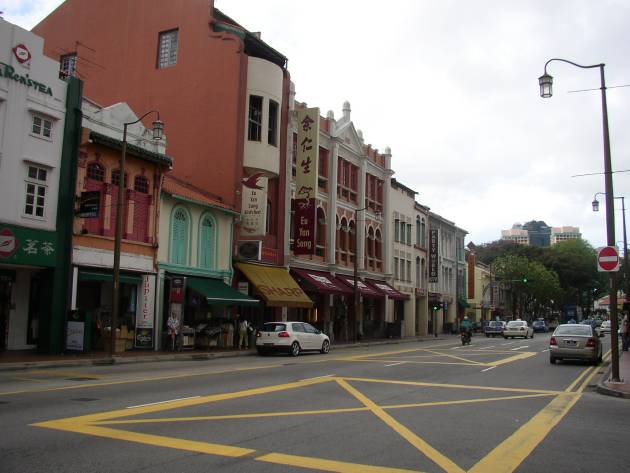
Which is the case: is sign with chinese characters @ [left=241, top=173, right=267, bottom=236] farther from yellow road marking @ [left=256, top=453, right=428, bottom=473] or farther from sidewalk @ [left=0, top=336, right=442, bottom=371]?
yellow road marking @ [left=256, top=453, right=428, bottom=473]

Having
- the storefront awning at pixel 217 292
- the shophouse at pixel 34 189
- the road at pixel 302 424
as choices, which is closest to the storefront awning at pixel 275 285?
the storefront awning at pixel 217 292

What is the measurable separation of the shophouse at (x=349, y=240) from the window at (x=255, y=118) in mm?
2873

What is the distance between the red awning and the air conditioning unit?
10685 millimetres

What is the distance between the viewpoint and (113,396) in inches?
465

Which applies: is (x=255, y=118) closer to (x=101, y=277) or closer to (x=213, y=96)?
(x=213, y=96)

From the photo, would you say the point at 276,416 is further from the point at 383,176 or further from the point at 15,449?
the point at 383,176

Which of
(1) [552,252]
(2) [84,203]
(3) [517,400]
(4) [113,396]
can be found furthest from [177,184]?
(1) [552,252]

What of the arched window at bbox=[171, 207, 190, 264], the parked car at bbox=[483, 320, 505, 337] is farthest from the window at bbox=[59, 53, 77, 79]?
the parked car at bbox=[483, 320, 505, 337]

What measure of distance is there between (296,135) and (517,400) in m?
26.4

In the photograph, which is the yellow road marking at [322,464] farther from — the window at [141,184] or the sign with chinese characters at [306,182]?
the sign with chinese characters at [306,182]

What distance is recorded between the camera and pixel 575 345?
72.9ft

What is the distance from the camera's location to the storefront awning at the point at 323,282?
36062 mm

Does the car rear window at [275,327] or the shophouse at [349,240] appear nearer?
the car rear window at [275,327]

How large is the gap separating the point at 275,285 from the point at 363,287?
454 inches
